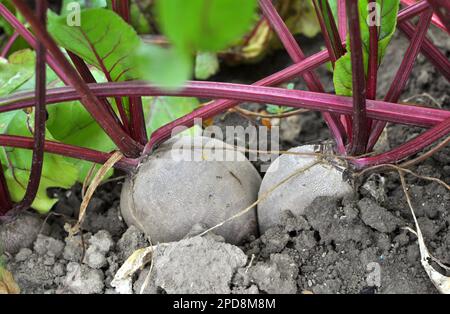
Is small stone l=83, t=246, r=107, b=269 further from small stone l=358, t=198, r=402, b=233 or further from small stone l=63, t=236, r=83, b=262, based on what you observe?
small stone l=358, t=198, r=402, b=233

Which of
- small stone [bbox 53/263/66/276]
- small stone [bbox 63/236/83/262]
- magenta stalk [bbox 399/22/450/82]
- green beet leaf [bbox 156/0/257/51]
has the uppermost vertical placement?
magenta stalk [bbox 399/22/450/82]

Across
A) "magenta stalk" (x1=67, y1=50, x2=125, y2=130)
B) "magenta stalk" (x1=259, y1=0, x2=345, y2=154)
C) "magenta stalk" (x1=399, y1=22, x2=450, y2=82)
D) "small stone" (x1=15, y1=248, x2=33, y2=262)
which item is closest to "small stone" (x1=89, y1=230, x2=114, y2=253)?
"small stone" (x1=15, y1=248, x2=33, y2=262)

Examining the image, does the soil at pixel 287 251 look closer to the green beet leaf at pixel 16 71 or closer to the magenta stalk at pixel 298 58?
the magenta stalk at pixel 298 58

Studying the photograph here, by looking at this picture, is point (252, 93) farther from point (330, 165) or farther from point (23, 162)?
point (23, 162)

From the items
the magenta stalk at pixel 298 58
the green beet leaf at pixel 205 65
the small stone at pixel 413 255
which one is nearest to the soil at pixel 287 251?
the small stone at pixel 413 255

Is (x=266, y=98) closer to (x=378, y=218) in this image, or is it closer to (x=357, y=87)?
(x=357, y=87)

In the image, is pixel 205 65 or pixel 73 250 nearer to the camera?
pixel 73 250

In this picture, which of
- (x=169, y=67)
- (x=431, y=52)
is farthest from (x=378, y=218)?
(x=169, y=67)
